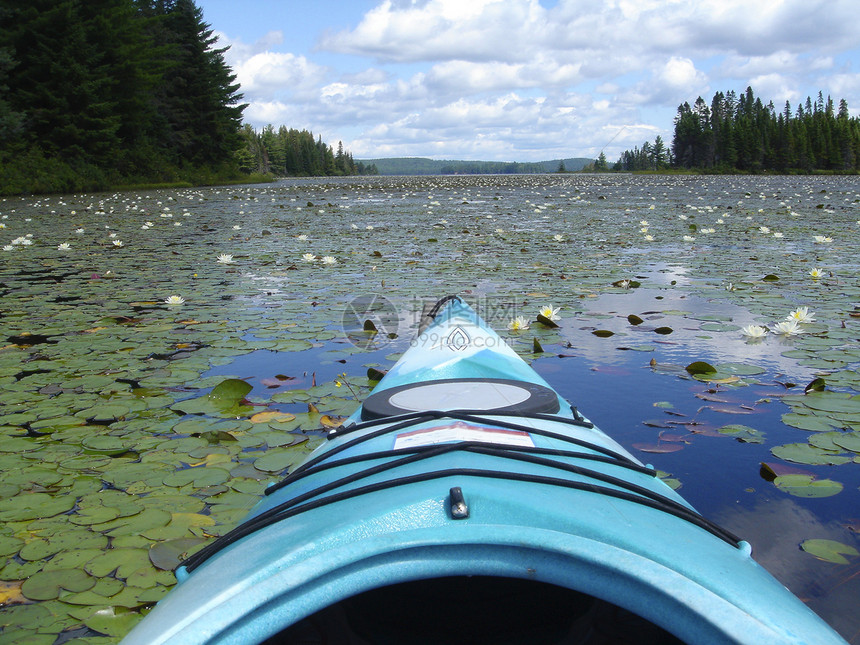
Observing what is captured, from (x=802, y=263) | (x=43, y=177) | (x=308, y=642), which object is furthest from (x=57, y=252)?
(x=43, y=177)

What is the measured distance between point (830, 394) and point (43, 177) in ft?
70.2

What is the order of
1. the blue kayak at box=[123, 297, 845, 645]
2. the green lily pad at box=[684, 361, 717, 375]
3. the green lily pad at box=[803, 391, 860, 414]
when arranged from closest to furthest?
the blue kayak at box=[123, 297, 845, 645] → the green lily pad at box=[803, 391, 860, 414] → the green lily pad at box=[684, 361, 717, 375]

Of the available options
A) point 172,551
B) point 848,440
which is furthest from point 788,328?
point 172,551

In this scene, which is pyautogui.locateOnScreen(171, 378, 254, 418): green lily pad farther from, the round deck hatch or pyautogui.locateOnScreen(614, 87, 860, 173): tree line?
pyautogui.locateOnScreen(614, 87, 860, 173): tree line

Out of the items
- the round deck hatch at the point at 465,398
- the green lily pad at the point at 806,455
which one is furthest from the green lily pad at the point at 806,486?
the round deck hatch at the point at 465,398

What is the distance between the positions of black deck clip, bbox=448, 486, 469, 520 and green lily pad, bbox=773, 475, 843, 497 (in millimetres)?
1407

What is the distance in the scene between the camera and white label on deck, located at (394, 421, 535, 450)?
1352 millimetres

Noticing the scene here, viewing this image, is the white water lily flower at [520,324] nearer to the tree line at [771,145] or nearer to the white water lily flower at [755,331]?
the white water lily flower at [755,331]

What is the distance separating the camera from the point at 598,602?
136cm

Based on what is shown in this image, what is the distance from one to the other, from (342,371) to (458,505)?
2.18 meters

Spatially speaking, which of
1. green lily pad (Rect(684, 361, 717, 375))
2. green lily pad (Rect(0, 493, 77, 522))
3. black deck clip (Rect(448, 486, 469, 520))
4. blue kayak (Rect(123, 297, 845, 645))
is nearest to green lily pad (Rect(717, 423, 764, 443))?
green lily pad (Rect(684, 361, 717, 375))

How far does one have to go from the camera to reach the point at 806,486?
1.91m

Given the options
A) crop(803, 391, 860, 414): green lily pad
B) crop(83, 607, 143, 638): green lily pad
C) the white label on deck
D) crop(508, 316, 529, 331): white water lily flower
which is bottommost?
crop(83, 607, 143, 638): green lily pad

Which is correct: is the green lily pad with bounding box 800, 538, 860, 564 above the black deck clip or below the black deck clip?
below
